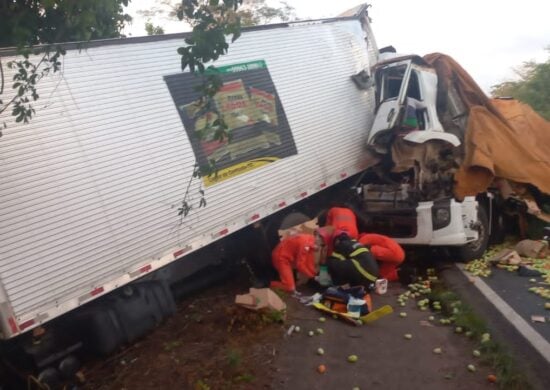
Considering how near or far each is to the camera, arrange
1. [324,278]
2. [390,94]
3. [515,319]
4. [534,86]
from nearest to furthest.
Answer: [515,319], [324,278], [390,94], [534,86]

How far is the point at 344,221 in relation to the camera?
24.7 ft

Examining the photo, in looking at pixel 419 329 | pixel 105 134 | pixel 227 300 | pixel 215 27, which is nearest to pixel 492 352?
pixel 419 329

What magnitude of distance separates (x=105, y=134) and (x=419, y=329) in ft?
12.5

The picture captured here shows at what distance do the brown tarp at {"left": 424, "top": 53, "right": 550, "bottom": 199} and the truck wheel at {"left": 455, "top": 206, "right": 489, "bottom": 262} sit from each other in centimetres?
48

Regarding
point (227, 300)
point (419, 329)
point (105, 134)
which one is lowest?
point (419, 329)

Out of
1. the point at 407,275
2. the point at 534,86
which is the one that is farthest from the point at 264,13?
the point at 407,275

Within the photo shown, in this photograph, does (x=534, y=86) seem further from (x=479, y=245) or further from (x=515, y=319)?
(x=515, y=319)

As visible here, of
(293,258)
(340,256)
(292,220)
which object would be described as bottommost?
(340,256)

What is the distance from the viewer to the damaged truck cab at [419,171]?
761cm

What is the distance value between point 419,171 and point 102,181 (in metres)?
4.59

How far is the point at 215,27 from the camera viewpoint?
320 cm

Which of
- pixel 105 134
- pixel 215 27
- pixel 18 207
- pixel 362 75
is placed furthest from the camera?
pixel 362 75

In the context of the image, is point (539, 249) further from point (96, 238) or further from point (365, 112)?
point (96, 238)

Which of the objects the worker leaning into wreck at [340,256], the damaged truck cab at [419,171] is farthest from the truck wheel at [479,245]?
the worker leaning into wreck at [340,256]
